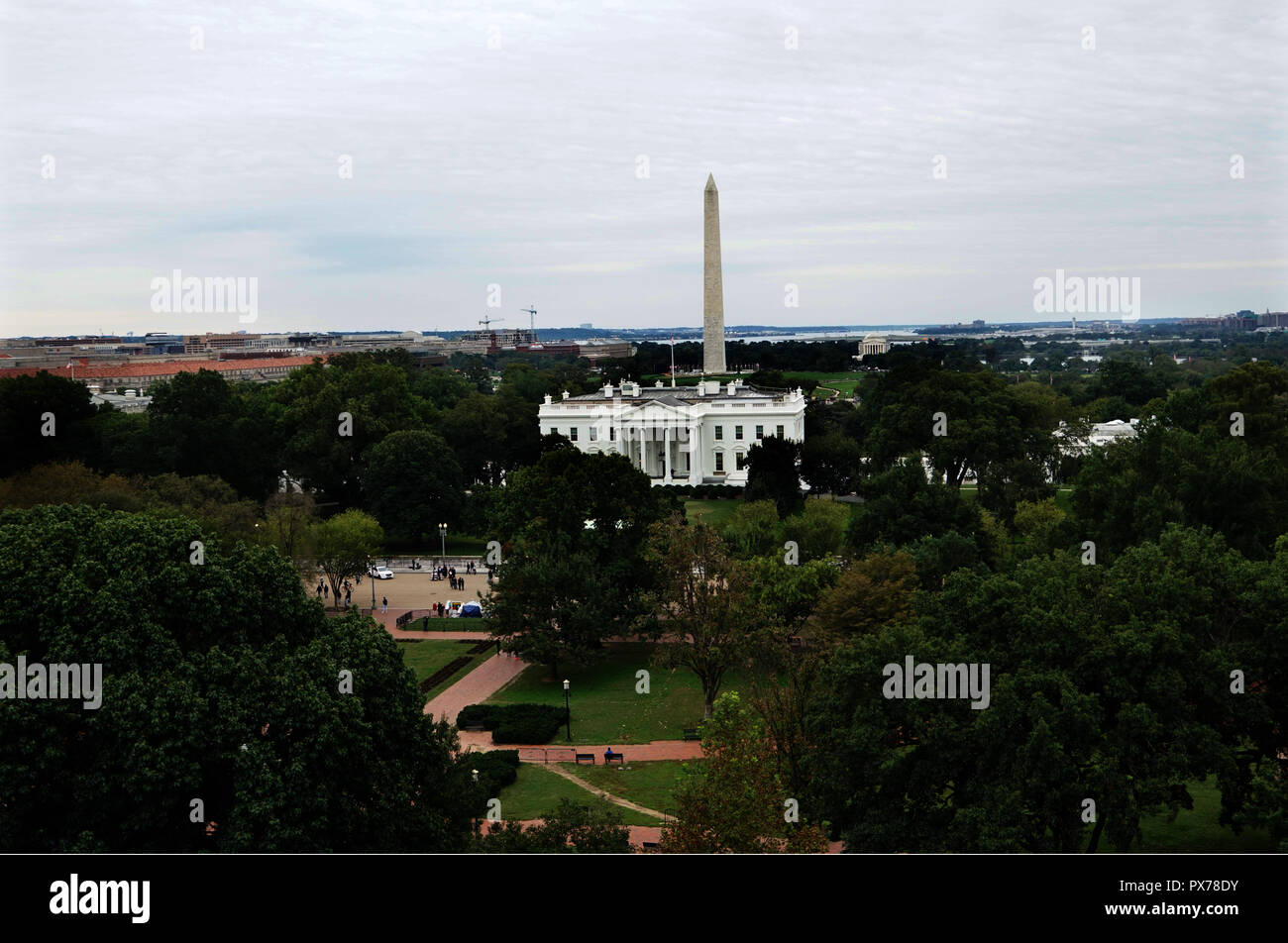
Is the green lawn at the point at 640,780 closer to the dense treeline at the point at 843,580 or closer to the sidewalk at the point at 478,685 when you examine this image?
the dense treeline at the point at 843,580

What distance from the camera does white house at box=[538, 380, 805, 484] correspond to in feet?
263

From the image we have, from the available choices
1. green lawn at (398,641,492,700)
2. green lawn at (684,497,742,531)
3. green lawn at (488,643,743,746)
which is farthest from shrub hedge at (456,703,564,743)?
green lawn at (684,497,742,531)

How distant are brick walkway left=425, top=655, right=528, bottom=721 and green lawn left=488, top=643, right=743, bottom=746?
0.40 m

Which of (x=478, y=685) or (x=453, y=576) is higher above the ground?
(x=453, y=576)

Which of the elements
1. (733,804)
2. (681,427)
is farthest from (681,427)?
(733,804)

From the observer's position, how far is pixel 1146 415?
49.9 metres

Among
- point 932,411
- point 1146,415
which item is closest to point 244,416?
point 932,411

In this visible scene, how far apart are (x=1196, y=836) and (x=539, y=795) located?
532 inches

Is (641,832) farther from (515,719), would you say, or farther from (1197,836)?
(1197,836)

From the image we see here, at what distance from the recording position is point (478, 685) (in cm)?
3544

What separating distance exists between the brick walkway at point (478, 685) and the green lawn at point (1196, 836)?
636 inches

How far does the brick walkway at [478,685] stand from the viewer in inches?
1297
